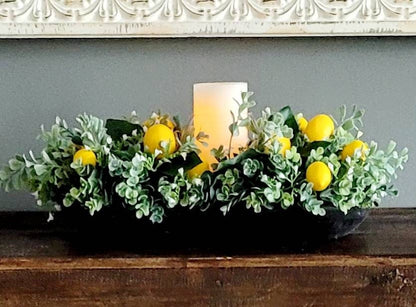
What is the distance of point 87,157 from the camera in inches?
35.1

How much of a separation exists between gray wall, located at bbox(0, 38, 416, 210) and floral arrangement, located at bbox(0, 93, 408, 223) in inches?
11.6

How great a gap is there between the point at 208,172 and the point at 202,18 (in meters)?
0.38

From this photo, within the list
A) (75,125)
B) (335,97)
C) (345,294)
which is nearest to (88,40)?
(75,125)

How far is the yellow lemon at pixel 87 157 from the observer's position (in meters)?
0.89

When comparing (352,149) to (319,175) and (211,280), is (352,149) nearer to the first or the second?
(319,175)

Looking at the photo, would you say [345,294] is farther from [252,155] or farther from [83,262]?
[83,262]

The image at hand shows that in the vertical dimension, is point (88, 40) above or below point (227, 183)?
above

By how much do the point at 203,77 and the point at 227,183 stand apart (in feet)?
1.25

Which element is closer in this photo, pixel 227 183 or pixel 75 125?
pixel 227 183

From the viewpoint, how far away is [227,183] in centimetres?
88

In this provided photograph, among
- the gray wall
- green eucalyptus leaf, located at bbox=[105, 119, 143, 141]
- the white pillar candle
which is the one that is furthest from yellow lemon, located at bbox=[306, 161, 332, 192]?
the gray wall

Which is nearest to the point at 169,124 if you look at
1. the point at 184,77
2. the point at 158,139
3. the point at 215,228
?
the point at 158,139

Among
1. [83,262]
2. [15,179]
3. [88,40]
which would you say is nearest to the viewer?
[83,262]

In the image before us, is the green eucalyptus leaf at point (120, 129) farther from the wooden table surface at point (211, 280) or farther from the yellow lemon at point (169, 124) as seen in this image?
the wooden table surface at point (211, 280)
